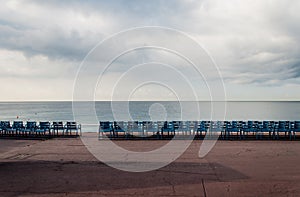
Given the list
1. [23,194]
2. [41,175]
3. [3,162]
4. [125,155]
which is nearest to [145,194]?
[23,194]

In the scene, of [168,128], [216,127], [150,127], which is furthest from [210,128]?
[150,127]

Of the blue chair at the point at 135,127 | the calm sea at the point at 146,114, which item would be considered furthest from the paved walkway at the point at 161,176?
the calm sea at the point at 146,114

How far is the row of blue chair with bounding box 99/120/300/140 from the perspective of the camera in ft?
61.8

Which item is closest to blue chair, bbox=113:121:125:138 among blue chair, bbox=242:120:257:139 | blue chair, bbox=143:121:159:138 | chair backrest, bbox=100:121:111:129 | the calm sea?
chair backrest, bbox=100:121:111:129

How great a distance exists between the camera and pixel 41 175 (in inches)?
368

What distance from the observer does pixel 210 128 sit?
19.2 meters

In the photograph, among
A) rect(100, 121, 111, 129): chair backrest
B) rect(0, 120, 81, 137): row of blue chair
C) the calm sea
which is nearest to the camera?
rect(100, 121, 111, 129): chair backrest

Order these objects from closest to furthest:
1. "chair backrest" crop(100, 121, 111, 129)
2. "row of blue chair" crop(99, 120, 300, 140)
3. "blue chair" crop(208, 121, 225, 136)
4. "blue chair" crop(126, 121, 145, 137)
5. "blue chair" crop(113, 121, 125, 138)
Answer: "row of blue chair" crop(99, 120, 300, 140) → "chair backrest" crop(100, 121, 111, 129) → "blue chair" crop(208, 121, 225, 136) → "blue chair" crop(113, 121, 125, 138) → "blue chair" crop(126, 121, 145, 137)

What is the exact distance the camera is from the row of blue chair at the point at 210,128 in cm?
1884

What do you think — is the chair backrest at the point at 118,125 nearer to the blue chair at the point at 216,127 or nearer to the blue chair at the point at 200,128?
the blue chair at the point at 200,128

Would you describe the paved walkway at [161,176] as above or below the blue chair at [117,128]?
below

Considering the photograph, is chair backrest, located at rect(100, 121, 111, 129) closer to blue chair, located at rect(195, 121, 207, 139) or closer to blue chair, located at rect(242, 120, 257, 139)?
blue chair, located at rect(195, 121, 207, 139)

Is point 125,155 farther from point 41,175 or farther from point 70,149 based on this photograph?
point 41,175

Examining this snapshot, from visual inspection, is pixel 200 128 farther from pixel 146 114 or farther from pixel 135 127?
pixel 146 114
